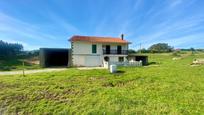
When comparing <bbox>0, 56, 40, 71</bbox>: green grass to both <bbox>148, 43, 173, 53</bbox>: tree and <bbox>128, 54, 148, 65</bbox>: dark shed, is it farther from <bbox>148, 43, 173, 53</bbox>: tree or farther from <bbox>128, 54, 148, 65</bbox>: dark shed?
<bbox>148, 43, 173, 53</bbox>: tree

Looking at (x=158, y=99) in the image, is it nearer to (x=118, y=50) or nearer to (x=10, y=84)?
(x=10, y=84)

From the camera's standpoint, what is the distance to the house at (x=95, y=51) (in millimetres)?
24094

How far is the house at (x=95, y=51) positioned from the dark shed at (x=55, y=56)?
77.8 inches

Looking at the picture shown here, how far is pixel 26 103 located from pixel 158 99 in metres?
6.02

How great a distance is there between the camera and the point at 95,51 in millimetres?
Result: 25078

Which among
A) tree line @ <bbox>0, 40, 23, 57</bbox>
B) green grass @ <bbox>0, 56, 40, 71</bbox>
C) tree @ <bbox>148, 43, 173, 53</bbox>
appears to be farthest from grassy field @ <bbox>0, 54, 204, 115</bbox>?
tree @ <bbox>148, 43, 173, 53</bbox>

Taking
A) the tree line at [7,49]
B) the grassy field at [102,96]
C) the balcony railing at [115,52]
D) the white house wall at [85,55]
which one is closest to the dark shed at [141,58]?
the balcony railing at [115,52]

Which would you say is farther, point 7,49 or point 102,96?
point 7,49

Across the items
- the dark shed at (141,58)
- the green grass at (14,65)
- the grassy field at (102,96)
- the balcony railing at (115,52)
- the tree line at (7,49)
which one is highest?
the tree line at (7,49)

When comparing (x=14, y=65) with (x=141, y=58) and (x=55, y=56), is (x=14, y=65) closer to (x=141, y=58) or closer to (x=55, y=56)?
(x=55, y=56)

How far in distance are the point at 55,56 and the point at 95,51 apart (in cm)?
878

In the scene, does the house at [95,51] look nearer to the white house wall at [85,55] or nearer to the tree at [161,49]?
the white house wall at [85,55]

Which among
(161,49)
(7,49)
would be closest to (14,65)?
(7,49)

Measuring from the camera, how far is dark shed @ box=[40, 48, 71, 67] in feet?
82.3
